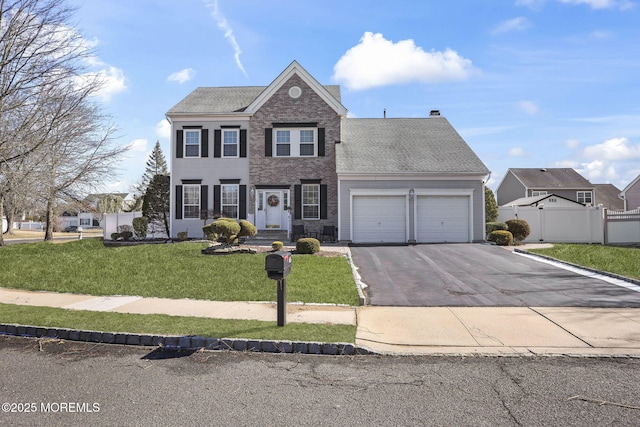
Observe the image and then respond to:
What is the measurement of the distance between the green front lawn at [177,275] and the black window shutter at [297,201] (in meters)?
7.06

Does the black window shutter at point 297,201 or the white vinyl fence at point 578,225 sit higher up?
the black window shutter at point 297,201

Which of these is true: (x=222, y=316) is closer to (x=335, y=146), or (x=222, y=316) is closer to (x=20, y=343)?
(x=20, y=343)

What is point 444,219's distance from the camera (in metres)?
21.4

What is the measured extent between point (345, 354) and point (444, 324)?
2380mm

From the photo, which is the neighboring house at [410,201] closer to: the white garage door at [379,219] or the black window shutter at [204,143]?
the white garage door at [379,219]

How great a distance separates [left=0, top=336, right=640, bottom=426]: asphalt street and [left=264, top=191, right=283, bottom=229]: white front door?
1651 cm

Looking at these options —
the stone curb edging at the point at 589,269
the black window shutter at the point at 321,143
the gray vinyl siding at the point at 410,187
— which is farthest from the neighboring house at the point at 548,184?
the stone curb edging at the point at 589,269

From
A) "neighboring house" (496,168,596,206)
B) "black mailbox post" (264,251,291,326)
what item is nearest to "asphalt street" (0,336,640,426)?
"black mailbox post" (264,251,291,326)

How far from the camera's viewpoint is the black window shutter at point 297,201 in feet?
73.8

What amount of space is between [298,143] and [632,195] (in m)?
32.1

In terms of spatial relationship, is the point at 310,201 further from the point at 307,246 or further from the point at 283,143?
the point at 307,246

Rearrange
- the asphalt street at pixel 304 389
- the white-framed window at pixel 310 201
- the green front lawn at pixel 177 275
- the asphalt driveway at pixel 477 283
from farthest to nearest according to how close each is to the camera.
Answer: the white-framed window at pixel 310 201, the green front lawn at pixel 177 275, the asphalt driveway at pixel 477 283, the asphalt street at pixel 304 389

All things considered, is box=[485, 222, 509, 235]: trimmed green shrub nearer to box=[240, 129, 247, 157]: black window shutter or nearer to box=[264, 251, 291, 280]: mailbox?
box=[240, 129, 247, 157]: black window shutter

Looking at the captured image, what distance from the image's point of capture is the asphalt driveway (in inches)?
373
